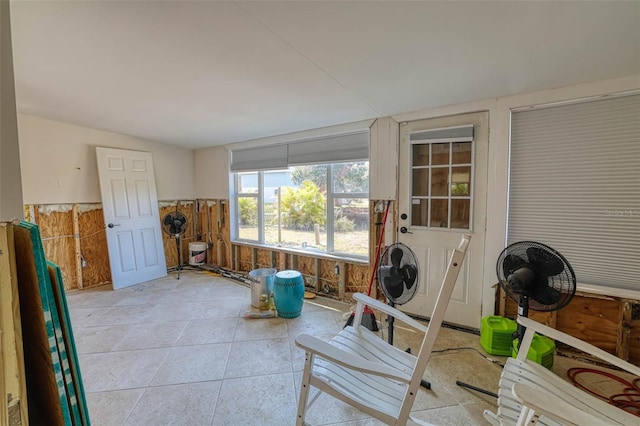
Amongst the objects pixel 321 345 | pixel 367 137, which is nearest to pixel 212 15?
pixel 321 345

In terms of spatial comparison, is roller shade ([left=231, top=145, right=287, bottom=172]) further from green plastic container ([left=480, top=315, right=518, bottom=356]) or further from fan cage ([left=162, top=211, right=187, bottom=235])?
green plastic container ([left=480, top=315, right=518, bottom=356])

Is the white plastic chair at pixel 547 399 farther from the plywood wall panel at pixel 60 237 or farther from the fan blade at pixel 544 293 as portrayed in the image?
the plywood wall panel at pixel 60 237

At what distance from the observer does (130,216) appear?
414 centimetres

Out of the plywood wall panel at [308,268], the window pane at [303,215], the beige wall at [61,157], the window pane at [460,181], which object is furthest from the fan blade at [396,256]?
the beige wall at [61,157]

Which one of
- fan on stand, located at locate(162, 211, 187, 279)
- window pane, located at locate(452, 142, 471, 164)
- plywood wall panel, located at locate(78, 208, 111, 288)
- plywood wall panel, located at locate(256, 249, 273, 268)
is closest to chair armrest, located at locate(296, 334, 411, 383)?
window pane, located at locate(452, 142, 471, 164)

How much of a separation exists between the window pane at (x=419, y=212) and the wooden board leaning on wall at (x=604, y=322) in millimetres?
1273

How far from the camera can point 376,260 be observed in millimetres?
3062

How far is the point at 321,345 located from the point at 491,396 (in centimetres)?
143

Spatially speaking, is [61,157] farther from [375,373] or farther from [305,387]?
[375,373]

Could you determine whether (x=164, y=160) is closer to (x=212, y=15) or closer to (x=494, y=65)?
(x=212, y=15)

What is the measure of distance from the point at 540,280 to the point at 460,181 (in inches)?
49.8

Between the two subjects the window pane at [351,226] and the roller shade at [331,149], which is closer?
the roller shade at [331,149]

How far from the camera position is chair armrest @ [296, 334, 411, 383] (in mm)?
1203

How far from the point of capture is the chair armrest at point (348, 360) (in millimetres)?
1203
